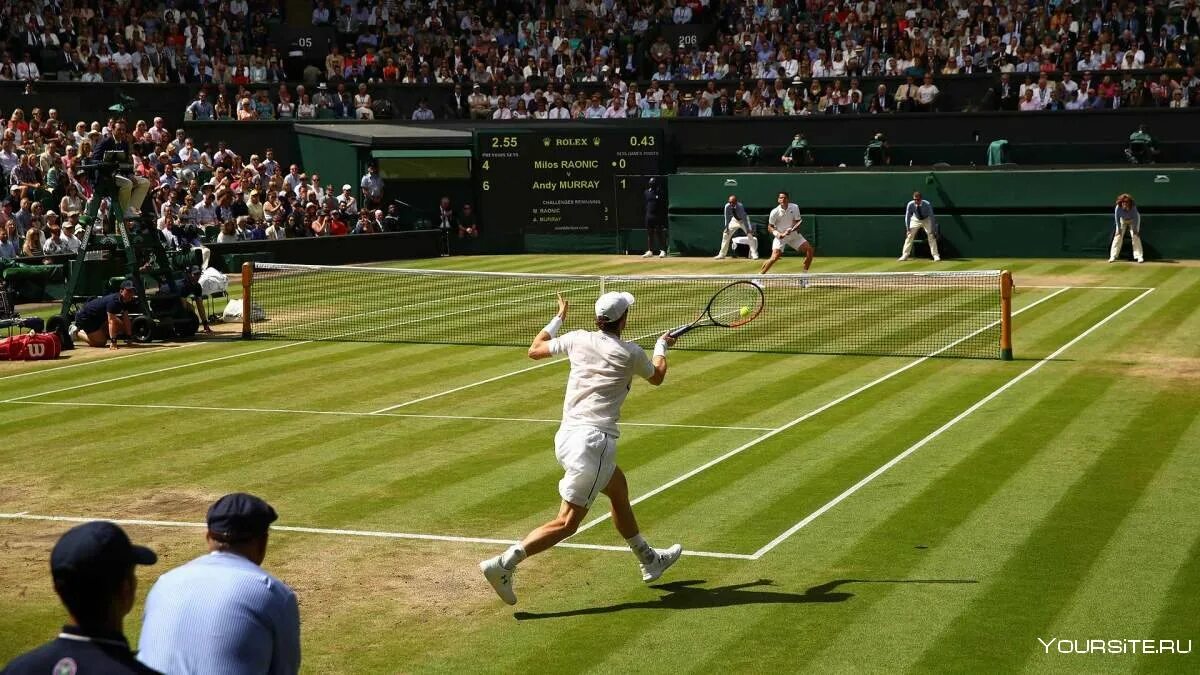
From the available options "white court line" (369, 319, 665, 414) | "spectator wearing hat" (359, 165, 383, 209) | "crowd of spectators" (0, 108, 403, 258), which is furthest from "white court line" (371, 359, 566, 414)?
"spectator wearing hat" (359, 165, 383, 209)

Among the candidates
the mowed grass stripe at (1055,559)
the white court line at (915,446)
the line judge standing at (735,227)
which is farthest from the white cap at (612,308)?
the line judge standing at (735,227)

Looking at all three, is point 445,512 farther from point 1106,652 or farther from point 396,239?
point 396,239

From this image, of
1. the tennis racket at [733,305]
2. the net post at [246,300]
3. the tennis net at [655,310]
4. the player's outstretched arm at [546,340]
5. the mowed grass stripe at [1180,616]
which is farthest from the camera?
the tennis racket at [733,305]

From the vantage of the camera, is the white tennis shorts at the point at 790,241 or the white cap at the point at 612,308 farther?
the white tennis shorts at the point at 790,241

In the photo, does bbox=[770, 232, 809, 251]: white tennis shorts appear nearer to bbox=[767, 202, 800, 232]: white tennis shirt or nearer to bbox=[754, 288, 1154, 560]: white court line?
bbox=[767, 202, 800, 232]: white tennis shirt

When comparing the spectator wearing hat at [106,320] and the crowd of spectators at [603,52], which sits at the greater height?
the crowd of spectators at [603,52]

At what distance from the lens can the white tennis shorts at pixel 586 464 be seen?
10.2 meters

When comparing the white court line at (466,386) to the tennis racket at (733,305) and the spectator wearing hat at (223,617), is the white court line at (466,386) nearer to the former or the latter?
the tennis racket at (733,305)

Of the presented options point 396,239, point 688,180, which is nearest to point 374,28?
point 396,239

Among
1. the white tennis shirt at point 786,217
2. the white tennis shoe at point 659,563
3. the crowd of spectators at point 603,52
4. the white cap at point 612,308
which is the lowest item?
the white tennis shoe at point 659,563

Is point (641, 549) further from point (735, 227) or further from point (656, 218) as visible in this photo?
point (656, 218)

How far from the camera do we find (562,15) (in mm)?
51250

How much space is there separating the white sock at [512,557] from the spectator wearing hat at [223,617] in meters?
4.74

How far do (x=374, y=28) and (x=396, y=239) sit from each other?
10.8 meters
